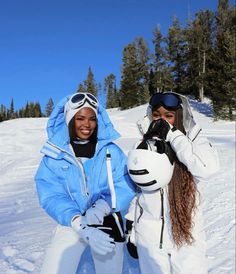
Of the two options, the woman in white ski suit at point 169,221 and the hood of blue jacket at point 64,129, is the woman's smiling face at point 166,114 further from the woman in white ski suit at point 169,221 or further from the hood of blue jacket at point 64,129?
the hood of blue jacket at point 64,129

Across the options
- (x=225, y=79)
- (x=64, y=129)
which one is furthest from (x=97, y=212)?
(x=225, y=79)

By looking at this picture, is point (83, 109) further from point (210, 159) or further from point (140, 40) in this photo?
point (140, 40)

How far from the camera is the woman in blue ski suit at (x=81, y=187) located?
113 inches

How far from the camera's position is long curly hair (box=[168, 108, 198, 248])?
2.68m

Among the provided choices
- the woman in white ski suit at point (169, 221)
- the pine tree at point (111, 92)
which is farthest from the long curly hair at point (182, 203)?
the pine tree at point (111, 92)

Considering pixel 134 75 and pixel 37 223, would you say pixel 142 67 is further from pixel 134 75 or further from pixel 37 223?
pixel 37 223

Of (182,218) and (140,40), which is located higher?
(140,40)

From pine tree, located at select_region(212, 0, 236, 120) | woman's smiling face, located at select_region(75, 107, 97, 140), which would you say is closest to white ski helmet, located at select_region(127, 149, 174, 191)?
woman's smiling face, located at select_region(75, 107, 97, 140)

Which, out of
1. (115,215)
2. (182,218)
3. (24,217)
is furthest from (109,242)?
(24,217)

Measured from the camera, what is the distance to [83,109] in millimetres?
3211

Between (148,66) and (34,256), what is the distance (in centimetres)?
4785

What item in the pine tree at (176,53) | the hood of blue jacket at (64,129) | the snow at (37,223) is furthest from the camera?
the pine tree at (176,53)

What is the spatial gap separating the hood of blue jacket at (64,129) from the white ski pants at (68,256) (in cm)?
75

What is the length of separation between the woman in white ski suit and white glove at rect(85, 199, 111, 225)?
26 centimetres
